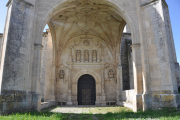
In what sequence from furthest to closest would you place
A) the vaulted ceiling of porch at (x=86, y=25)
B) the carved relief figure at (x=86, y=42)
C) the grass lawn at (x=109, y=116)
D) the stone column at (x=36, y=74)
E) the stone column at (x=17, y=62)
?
the carved relief figure at (x=86, y=42) < the vaulted ceiling of porch at (x=86, y=25) < the stone column at (x=36, y=74) < the stone column at (x=17, y=62) < the grass lawn at (x=109, y=116)

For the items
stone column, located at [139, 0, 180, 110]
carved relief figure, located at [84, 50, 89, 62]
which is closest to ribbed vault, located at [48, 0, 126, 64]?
carved relief figure, located at [84, 50, 89, 62]

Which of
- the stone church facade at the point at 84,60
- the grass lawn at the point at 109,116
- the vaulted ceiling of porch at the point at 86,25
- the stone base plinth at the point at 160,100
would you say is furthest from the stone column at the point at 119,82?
the grass lawn at the point at 109,116

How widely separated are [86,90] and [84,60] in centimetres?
260

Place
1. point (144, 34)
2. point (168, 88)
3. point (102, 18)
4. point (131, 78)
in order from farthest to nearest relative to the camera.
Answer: point (131, 78), point (102, 18), point (144, 34), point (168, 88)

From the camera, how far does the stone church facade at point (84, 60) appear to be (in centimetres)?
645

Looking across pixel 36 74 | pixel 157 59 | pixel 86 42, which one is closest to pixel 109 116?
pixel 157 59

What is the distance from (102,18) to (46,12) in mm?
5026

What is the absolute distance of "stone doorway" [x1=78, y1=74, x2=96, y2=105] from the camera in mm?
12547

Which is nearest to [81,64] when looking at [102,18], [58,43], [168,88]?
[58,43]

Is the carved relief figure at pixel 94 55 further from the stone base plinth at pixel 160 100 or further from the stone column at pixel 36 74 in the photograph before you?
the stone base plinth at pixel 160 100

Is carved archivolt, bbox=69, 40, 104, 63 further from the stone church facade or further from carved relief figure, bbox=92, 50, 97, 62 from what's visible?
the stone church facade

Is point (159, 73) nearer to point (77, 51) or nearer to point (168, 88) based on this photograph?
point (168, 88)

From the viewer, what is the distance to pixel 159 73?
6.73 m

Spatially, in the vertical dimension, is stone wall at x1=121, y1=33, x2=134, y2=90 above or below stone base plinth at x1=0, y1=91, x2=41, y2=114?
above
